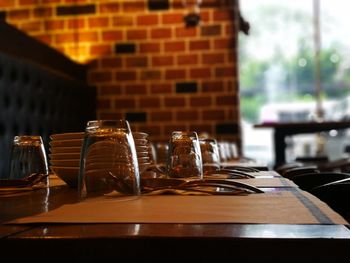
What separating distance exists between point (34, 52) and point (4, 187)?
2002mm

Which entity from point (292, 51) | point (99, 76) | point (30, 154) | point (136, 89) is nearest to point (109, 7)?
point (99, 76)

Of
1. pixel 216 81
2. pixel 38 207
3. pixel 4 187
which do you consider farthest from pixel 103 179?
pixel 216 81

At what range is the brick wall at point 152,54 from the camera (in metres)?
3.70

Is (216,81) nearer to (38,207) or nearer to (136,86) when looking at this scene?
(136,86)

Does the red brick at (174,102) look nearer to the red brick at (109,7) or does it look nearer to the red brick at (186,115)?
the red brick at (186,115)

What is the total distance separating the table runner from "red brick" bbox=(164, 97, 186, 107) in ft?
9.43

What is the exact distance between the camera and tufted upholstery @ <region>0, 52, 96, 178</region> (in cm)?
265

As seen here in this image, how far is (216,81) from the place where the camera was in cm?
370

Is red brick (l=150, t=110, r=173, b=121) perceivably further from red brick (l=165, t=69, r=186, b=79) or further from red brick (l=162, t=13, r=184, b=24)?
red brick (l=162, t=13, r=184, b=24)

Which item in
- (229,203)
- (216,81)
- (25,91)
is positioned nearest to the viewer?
(229,203)

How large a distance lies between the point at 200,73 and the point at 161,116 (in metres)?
0.41

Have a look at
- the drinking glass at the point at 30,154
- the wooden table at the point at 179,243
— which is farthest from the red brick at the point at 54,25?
the wooden table at the point at 179,243

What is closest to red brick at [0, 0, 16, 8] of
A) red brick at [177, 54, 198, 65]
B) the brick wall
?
the brick wall

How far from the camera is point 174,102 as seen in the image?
147 inches
